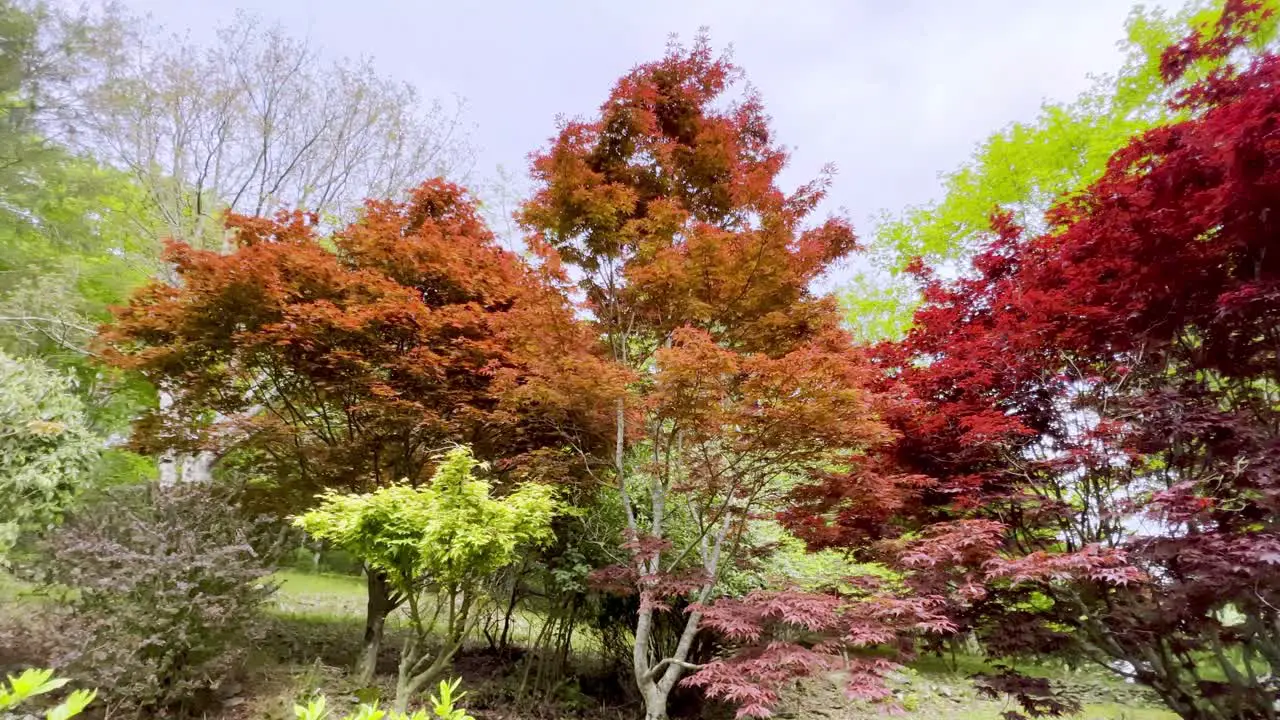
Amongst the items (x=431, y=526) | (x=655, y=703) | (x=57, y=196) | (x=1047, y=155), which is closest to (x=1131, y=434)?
(x=655, y=703)

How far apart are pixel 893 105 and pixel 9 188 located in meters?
15.0

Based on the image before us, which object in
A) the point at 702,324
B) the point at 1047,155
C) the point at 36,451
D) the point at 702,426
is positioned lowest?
the point at 36,451

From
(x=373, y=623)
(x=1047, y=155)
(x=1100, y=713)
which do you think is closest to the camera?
(x=373, y=623)

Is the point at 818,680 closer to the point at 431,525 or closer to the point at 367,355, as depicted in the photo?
the point at 431,525

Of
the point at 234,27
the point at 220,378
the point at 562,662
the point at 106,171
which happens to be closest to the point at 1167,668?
the point at 562,662

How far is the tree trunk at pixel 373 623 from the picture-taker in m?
5.99

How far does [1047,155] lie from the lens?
940 cm

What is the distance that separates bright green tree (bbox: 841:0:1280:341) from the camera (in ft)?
28.1

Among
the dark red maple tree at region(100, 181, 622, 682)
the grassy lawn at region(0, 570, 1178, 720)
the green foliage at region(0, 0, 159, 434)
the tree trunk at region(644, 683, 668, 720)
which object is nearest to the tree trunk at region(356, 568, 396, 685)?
the dark red maple tree at region(100, 181, 622, 682)

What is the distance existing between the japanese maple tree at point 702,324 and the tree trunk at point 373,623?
8.35ft

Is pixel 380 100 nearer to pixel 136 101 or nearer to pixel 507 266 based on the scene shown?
pixel 136 101

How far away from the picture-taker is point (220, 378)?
20.2ft

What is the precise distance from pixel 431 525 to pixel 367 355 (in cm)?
243

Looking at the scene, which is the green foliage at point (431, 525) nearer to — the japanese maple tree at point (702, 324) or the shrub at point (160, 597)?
the shrub at point (160, 597)
